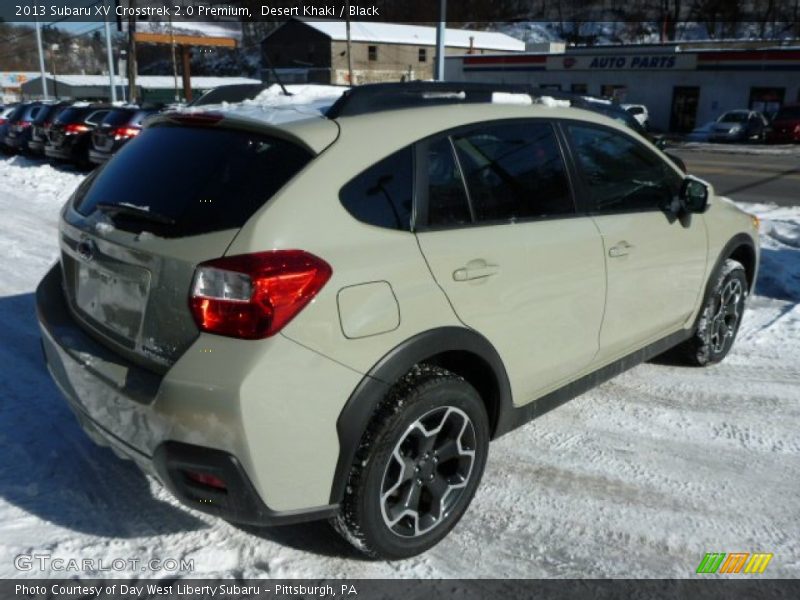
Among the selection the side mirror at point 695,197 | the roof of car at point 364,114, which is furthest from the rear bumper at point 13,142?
the side mirror at point 695,197

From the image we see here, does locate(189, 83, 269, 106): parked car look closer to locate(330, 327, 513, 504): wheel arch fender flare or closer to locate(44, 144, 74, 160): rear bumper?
locate(330, 327, 513, 504): wheel arch fender flare

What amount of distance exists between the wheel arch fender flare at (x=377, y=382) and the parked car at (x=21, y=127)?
69.2 feet

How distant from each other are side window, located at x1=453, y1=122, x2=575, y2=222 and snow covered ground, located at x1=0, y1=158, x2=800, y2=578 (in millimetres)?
1311

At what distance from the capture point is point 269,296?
232 centimetres

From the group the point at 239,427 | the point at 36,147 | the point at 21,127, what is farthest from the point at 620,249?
the point at 21,127

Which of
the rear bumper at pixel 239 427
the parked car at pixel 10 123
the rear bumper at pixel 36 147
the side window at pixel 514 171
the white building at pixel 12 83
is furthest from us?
the white building at pixel 12 83

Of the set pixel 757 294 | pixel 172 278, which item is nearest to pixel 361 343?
pixel 172 278

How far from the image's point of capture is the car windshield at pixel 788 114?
29.4m

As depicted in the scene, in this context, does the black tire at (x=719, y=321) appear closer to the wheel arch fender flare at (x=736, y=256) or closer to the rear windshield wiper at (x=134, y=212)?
the wheel arch fender flare at (x=736, y=256)

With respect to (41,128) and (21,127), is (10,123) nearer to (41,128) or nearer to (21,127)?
(21,127)

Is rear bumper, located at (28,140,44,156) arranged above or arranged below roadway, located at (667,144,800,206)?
above

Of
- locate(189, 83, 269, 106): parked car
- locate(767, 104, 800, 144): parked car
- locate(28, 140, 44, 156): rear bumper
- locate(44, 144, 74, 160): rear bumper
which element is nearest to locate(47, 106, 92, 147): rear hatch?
locate(44, 144, 74, 160): rear bumper

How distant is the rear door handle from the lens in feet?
9.25

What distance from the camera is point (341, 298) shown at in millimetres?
2439
